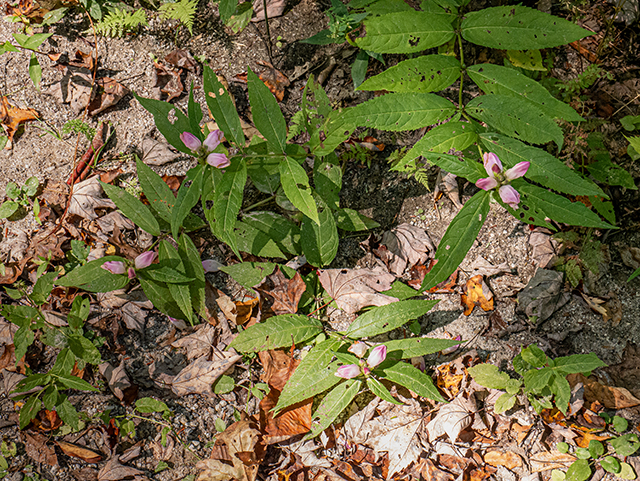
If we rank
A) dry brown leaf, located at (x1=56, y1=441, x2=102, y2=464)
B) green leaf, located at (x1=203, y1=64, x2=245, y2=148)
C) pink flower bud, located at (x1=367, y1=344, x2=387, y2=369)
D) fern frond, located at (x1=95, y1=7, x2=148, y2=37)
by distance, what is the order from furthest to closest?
fern frond, located at (x1=95, y1=7, x2=148, y2=37)
dry brown leaf, located at (x1=56, y1=441, x2=102, y2=464)
pink flower bud, located at (x1=367, y1=344, x2=387, y2=369)
green leaf, located at (x1=203, y1=64, x2=245, y2=148)

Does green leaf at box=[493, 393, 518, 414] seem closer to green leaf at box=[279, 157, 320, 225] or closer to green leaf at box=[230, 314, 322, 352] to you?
green leaf at box=[230, 314, 322, 352]

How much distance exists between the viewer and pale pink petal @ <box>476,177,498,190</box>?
1.73 meters

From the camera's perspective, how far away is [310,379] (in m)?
2.52

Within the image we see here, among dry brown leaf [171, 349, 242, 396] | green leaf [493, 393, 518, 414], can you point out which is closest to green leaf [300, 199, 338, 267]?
dry brown leaf [171, 349, 242, 396]

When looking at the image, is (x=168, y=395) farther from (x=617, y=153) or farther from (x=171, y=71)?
(x=617, y=153)

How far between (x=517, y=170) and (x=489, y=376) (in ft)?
5.17

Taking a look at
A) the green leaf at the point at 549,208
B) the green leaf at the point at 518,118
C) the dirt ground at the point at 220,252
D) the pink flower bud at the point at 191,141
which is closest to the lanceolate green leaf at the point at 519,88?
the green leaf at the point at 518,118

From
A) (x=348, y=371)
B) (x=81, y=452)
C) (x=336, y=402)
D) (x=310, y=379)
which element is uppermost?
(x=348, y=371)

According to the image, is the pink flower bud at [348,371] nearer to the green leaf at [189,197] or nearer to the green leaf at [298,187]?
the green leaf at [298,187]

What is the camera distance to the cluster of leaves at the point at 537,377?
2529mm

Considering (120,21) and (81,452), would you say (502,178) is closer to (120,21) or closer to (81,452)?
(120,21)

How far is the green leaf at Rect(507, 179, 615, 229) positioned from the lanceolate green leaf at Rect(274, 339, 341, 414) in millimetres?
1423

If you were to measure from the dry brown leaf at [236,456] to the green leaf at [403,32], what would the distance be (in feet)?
8.39

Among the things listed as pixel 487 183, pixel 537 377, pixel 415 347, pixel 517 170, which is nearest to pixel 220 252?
pixel 415 347
